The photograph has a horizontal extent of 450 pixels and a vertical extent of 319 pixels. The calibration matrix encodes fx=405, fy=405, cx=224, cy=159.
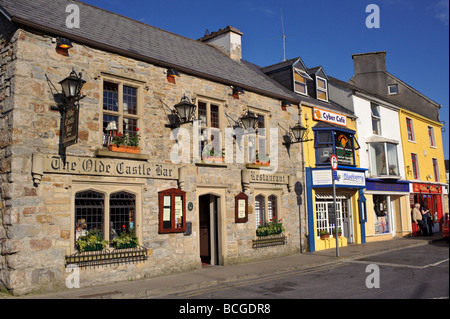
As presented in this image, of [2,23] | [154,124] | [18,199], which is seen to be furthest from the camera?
[154,124]

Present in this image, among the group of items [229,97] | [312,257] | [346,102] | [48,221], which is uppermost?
[346,102]

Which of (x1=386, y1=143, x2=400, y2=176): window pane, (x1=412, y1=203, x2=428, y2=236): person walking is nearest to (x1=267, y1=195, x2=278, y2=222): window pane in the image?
(x1=386, y1=143, x2=400, y2=176): window pane

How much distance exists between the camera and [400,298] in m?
7.51

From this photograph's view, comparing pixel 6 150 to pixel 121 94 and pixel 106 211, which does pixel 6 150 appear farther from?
pixel 121 94

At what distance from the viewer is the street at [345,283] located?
27.3 ft

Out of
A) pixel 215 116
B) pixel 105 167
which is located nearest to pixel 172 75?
pixel 215 116

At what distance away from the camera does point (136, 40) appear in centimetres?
1416

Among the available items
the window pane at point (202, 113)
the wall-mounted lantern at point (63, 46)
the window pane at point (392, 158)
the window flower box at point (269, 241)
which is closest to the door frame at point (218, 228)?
the window flower box at point (269, 241)

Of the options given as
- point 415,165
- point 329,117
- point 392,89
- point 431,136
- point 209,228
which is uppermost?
point 392,89

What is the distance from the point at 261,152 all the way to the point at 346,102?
8.74 metres

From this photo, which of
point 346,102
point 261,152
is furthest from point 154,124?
point 346,102

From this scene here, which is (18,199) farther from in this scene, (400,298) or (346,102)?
(346,102)

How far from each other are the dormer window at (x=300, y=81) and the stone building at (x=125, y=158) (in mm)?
3390

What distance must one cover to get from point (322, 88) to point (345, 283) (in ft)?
46.8
